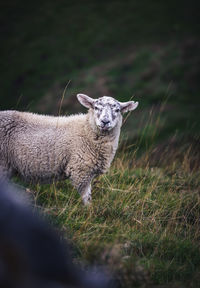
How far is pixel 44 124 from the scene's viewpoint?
5.63 metres

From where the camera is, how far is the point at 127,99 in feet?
80.8

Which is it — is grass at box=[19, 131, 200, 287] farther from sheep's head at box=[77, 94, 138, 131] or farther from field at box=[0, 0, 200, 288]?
sheep's head at box=[77, 94, 138, 131]

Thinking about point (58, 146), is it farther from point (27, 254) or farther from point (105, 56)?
point (105, 56)

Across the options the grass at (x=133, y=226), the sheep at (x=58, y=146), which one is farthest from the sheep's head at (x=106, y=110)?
the grass at (x=133, y=226)

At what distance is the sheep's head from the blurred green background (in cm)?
1335

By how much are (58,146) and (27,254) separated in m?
3.38

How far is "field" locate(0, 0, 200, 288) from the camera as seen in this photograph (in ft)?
13.8

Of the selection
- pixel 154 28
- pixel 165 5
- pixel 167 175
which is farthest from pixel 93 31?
pixel 167 175

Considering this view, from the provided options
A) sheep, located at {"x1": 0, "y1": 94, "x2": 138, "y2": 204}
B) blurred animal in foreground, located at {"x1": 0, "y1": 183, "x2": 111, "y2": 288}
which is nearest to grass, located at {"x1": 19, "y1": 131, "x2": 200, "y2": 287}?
sheep, located at {"x1": 0, "y1": 94, "x2": 138, "y2": 204}

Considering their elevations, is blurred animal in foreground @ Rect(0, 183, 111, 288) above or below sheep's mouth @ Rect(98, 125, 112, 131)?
below

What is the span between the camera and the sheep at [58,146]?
537cm

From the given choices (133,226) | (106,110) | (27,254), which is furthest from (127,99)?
(27,254)

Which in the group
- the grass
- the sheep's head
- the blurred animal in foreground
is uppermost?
the sheep's head

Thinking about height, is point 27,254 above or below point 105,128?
below
